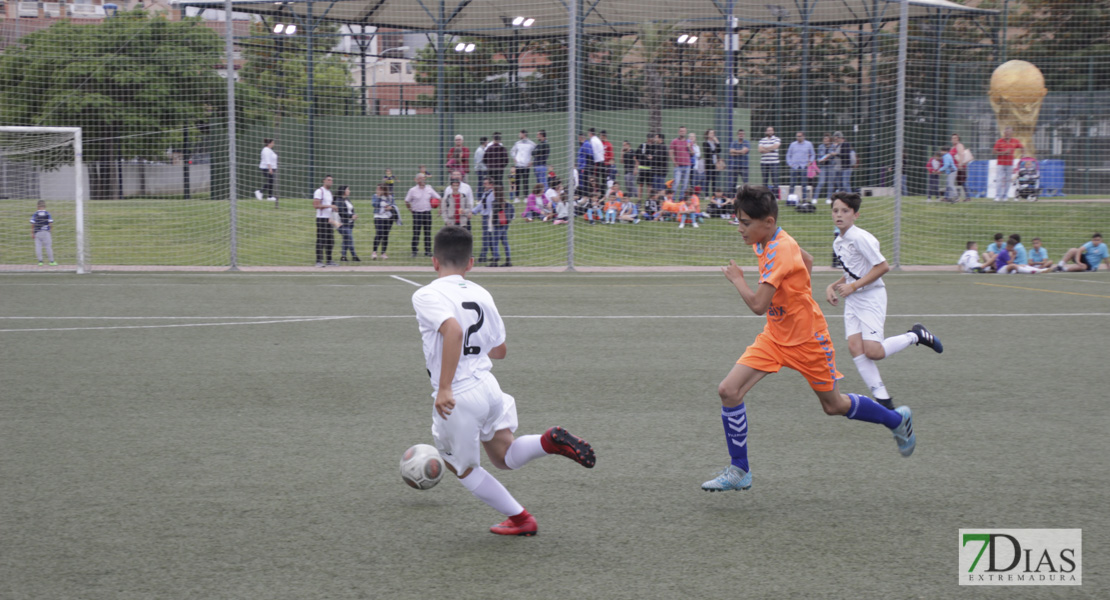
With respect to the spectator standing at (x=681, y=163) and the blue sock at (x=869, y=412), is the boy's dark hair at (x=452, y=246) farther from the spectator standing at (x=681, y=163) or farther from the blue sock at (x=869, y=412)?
the spectator standing at (x=681, y=163)

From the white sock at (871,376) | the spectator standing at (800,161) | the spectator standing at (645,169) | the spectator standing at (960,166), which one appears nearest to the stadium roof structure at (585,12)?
the spectator standing at (960,166)

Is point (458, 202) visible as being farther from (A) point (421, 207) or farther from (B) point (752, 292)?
(B) point (752, 292)

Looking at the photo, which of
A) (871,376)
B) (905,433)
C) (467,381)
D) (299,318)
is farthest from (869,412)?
(299,318)

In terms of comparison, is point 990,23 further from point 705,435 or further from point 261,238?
point 705,435

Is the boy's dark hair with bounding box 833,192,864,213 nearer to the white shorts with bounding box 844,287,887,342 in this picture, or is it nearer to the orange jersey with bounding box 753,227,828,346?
the white shorts with bounding box 844,287,887,342

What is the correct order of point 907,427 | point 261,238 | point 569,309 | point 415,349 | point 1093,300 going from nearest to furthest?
1. point 907,427
2. point 415,349
3. point 569,309
4. point 1093,300
5. point 261,238

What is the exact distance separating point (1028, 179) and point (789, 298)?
2126cm

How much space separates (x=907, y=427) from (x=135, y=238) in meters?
18.9

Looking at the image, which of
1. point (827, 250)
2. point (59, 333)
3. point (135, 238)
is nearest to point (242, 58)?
point (135, 238)

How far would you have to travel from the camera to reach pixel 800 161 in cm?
2239

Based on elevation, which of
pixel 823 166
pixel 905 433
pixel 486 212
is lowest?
pixel 905 433

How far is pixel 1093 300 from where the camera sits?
13.5 m

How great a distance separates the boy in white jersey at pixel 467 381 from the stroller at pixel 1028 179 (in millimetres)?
22291

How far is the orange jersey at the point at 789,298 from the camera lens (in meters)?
5.04
